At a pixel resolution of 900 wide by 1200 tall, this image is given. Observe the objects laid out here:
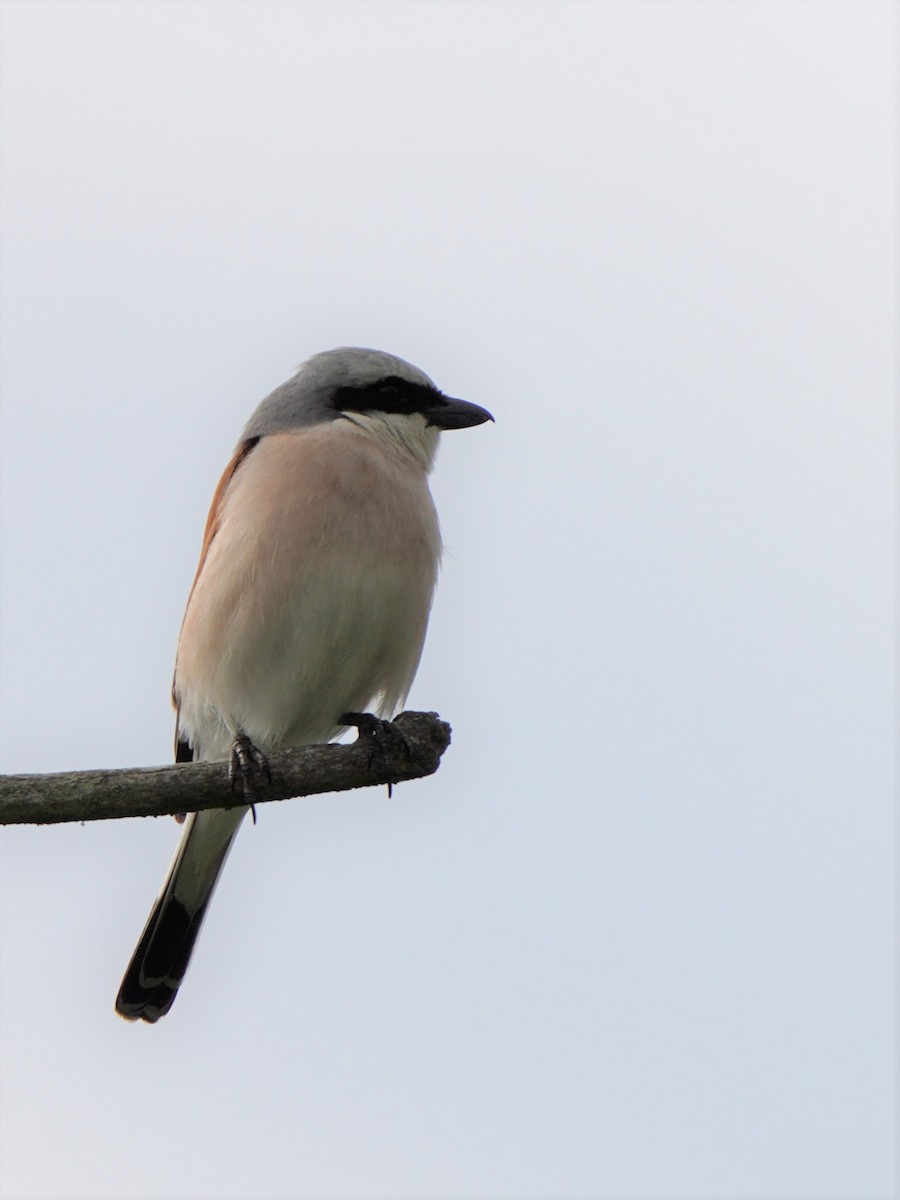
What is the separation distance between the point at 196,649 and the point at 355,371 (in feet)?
4.75

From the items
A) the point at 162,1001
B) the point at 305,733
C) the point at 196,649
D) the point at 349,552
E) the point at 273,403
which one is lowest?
the point at 162,1001

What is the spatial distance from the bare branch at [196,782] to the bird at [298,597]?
2.65 feet

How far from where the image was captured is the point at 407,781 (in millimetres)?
4191

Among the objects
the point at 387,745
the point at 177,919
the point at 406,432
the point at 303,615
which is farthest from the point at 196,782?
the point at 406,432

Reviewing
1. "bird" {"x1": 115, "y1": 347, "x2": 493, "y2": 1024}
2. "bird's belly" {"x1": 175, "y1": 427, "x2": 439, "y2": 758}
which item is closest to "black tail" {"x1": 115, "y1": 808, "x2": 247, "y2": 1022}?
"bird" {"x1": 115, "y1": 347, "x2": 493, "y2": 1024}

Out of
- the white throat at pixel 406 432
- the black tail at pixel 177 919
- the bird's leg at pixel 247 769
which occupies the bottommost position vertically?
the black tail at pixel 177 919

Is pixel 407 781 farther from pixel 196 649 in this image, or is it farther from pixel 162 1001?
pixel 162 1001

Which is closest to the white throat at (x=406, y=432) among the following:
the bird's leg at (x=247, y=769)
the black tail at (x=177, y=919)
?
the black tail at (x=177, y=919)

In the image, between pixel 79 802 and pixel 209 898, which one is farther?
pixel 209 898

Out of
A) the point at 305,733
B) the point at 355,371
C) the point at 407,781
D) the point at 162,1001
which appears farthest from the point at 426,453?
the point at 162,1001

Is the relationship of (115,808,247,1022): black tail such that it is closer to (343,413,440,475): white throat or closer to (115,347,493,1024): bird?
(115,347,493,1024): bird

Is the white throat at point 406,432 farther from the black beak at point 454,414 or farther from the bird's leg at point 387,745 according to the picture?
the bird's leg at point 387,745

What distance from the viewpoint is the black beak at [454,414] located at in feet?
19.4

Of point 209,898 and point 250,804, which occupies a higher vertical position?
point 250,804
